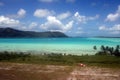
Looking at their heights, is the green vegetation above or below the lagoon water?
below

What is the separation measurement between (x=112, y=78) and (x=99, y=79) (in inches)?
31.4

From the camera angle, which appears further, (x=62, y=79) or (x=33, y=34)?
(x=33, y=34)

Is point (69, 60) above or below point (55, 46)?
below

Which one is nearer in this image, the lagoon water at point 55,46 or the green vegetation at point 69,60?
the green vegetation at point 69,60

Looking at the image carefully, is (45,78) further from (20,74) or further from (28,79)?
(20,74)

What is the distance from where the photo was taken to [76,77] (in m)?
11.6

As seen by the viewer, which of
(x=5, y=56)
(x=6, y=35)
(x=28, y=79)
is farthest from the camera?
(x=6, y=35)

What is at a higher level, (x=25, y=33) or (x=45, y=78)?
(x=25, y=33)

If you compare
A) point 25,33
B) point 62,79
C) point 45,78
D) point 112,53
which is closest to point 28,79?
point 45,78

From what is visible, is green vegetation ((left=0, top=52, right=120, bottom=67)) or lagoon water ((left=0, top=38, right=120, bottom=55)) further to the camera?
lagoon water ((left=0, top=38, right=120, bottom=55))

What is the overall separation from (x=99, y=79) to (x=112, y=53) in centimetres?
1583

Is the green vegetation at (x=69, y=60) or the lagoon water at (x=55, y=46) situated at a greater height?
the lagoon water at (x=55, y=46)

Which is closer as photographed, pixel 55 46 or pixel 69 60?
pixel 69 60

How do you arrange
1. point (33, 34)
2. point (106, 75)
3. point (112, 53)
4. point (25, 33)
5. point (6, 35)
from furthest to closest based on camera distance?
point (33, 34) < point (25, 33) < point (6, 35) < point (112, 53) < point (106, 75)
